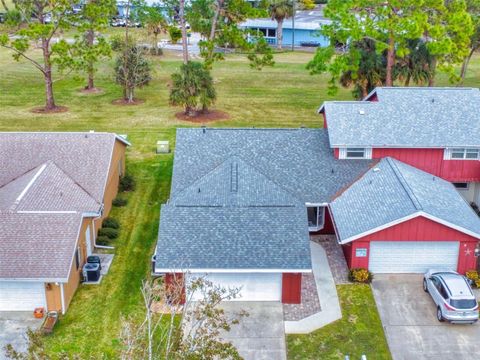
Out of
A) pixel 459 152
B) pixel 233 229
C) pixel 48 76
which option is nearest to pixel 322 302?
pixel 233 229

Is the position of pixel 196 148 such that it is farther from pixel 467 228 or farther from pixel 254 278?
pixel 467 228

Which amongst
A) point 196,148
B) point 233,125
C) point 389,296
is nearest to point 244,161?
point 196,148

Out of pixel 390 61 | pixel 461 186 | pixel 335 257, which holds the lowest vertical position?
pixel 335 257

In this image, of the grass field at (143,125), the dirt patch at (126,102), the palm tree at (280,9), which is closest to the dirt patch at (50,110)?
the grass field at (143,125)

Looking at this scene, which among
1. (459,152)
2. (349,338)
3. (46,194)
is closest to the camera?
(349,338)

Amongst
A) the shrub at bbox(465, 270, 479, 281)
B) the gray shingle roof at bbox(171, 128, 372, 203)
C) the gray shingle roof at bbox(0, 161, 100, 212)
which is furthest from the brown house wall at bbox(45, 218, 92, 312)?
the shrub at bbox(465, 270, 479, 281)

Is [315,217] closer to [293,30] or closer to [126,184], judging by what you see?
[126,184]

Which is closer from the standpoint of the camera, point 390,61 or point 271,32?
point 390,61

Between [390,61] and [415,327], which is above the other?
[390,61]
